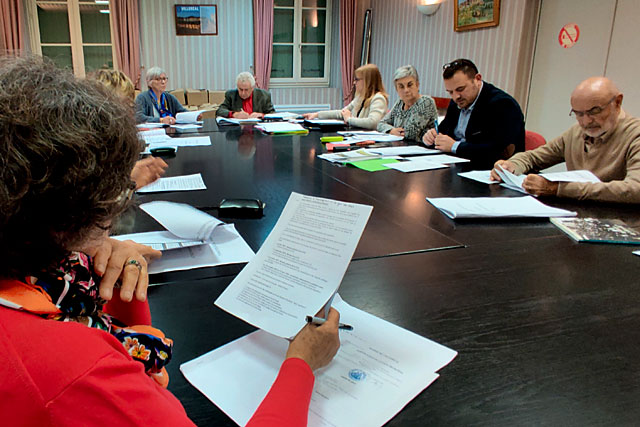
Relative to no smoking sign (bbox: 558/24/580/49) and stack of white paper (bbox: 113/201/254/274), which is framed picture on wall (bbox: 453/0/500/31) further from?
stack of white paper (bbox: 113/201/254/274)

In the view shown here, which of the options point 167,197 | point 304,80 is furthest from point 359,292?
point 304,80

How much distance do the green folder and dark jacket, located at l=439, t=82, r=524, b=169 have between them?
46 cm

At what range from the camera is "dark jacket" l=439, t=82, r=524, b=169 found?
8.04ft

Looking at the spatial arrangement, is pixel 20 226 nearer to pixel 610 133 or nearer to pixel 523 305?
pixel 523 305

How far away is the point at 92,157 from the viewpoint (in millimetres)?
458

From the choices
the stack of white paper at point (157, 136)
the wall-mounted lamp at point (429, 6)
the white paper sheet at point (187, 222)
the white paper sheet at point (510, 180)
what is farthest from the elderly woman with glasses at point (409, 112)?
the wall-mounted lamp at point (429, 6)

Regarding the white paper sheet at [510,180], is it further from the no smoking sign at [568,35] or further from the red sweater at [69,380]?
the no smoking sign at [568,35]

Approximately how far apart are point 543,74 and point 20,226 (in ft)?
14.7

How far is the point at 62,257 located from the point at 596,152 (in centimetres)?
208

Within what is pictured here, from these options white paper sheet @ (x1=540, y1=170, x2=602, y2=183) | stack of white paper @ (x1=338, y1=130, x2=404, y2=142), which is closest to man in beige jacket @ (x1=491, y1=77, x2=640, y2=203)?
white paper sheet @ (x1=540, y1=170, x2=602, y2=183)

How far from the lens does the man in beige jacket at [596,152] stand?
1566 millimetres

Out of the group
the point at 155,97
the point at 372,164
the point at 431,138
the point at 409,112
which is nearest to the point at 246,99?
the point at 155,97

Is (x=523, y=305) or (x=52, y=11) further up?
(x=52, y=11)

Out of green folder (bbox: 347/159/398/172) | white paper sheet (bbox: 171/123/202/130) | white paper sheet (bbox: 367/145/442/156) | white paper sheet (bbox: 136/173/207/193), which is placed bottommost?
white paper sheet (bbox: 136/173/207/193)
